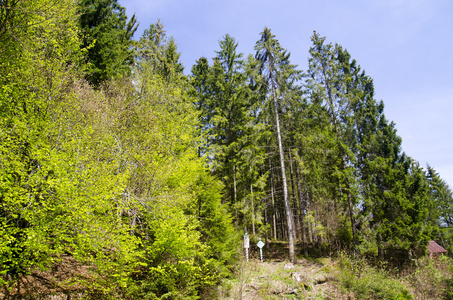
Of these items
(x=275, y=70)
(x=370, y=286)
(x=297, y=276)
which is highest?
(x=275, y=70)

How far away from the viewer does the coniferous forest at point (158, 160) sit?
6145 mm

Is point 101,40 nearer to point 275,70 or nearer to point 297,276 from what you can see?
point 275,70

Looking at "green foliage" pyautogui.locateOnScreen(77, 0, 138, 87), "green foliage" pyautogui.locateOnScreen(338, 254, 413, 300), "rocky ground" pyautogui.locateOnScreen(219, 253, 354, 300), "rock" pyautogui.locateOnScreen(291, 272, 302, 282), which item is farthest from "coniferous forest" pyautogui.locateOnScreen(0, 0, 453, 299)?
"green foliage" pyautogui.locateOnScreen(338, 254, 413, 300)

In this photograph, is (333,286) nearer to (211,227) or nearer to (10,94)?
(211,227)

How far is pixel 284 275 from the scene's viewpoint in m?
11.7

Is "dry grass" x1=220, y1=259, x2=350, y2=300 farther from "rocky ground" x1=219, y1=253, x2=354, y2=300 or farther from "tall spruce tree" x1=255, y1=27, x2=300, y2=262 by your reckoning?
"tall spruce tree" x1=255, y1=27, x2=300, y2=262

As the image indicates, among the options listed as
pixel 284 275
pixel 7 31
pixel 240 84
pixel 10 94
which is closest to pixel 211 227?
pixel 284 275

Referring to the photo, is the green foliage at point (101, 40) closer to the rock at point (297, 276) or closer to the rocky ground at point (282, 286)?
the rocky ground at point (282, 286)

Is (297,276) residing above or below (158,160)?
below

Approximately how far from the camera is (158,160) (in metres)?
10.0

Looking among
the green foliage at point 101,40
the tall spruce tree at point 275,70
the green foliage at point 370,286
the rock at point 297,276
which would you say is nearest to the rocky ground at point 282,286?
the rock at point 297,276

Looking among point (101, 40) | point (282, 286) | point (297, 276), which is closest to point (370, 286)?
point (297, 276)

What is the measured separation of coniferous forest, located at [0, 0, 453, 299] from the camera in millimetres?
6145

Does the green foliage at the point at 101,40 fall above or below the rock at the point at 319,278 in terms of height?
above
